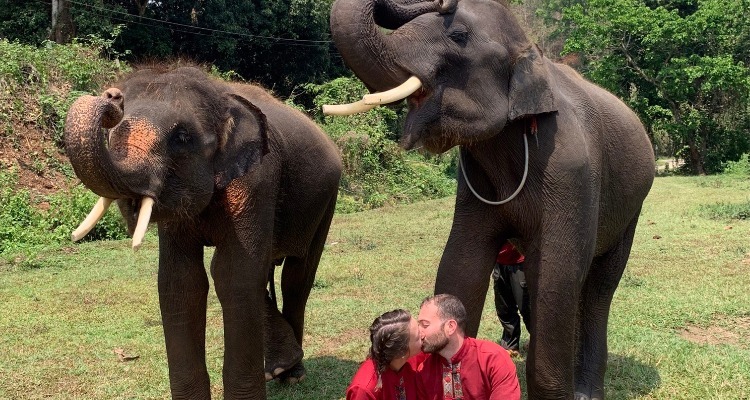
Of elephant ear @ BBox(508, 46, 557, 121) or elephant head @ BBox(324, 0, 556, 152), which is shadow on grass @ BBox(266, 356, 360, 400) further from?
elephant ear @ BBox(508, 46, 557, 121)

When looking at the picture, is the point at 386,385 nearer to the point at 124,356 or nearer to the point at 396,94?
the point at 396,94

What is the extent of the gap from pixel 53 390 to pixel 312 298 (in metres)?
3.16

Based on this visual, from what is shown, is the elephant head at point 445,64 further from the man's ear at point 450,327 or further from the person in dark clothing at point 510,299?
the person in dark clothing at point 510,299

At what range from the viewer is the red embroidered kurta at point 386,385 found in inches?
132

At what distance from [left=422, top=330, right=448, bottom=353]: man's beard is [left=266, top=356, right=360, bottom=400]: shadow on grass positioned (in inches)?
76.6

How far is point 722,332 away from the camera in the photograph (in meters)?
6.36

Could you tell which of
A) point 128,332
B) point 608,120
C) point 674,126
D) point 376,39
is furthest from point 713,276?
point 674,126

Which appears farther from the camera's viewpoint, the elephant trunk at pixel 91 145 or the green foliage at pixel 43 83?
the green foliage at pixel 43 83

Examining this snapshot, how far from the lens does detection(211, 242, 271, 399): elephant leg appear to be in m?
4.18

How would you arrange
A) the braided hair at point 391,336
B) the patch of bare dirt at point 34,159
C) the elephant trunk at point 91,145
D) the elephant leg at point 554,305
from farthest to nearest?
1. the patch of bare dirt at point 34,159
2. the elephant leg at point 554,305
3. the elephant trunk at point 91,145
4. the braided hair at point 391,336

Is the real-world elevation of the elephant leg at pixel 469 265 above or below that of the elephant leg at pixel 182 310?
above

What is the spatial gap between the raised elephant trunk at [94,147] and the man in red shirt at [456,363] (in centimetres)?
126

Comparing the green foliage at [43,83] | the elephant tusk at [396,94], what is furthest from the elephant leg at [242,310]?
the green foliage at [43,83]

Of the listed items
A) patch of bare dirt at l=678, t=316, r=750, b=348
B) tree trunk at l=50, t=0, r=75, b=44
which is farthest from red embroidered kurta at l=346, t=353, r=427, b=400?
tree trunk at l=50, t=0, r=75, b=44
